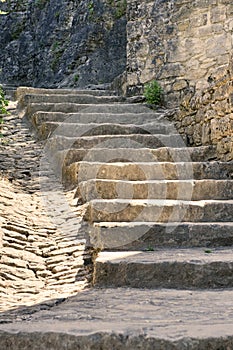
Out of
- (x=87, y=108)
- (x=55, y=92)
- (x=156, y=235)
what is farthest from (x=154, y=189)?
(x=55, y=92)

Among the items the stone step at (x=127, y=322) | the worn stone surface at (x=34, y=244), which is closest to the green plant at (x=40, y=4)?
the worn stone surface at (x=34, y=244)

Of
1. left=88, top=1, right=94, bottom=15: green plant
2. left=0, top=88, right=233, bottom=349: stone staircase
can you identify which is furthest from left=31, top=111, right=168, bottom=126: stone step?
left=88, top=1, right=94, bottom=15: green plant

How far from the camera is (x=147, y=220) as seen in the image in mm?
3816

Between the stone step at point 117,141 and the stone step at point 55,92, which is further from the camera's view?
the stone step at point 55,92

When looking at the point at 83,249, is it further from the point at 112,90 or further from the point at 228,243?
the point at 112,90

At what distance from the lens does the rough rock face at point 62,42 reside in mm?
10180

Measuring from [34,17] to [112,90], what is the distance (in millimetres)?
4982

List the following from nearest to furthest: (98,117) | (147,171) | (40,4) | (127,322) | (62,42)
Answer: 1. (127,322)
2. (147,171)
3. (98,117)
4. (62,42)
5. (40,4)

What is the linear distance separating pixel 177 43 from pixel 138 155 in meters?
2.65

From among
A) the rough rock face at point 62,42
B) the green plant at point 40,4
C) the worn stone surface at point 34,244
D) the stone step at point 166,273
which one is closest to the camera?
the stone step at point 166,273

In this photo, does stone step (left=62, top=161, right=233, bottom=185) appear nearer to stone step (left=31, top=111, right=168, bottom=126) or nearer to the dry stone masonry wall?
the dry stone masonry wall

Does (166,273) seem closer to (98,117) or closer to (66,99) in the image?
(98,117)

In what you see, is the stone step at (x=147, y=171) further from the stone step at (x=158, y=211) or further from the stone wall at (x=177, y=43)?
the stone wall at (x=177, y=43)

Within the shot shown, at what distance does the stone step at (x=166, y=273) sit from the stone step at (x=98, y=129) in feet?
10.4
